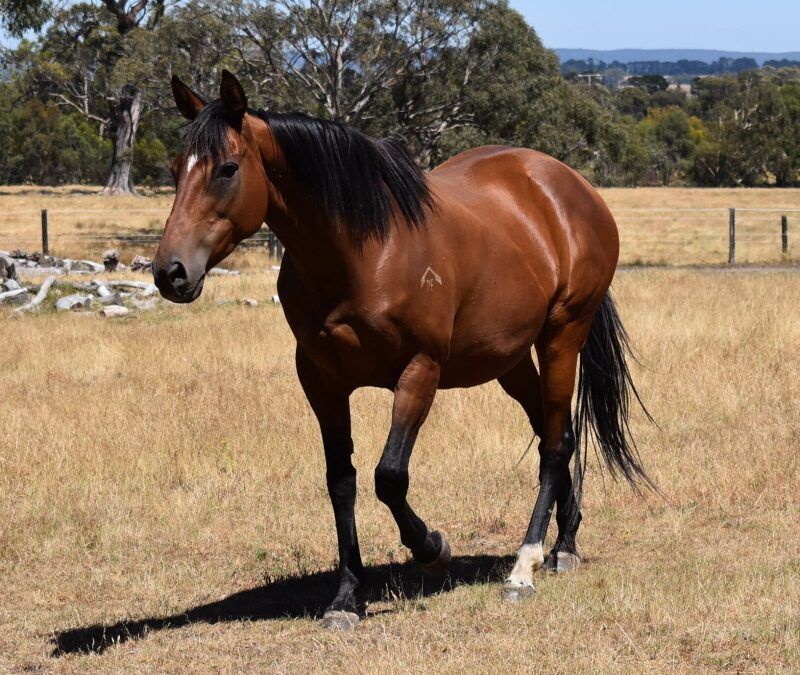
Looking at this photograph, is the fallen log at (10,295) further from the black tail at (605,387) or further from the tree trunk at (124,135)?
the tree trunk at (124,135)

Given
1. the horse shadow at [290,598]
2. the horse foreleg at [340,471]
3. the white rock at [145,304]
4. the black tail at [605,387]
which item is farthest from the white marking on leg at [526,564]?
the white rock at [145,304]

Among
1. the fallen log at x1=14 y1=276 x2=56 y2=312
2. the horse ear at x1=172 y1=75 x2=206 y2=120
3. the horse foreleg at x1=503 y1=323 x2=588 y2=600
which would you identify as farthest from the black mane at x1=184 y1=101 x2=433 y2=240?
the fallen log at x1=14 y1=276 x2=56 y2=312

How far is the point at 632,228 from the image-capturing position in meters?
37.6

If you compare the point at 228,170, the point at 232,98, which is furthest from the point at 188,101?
the point at 228,170

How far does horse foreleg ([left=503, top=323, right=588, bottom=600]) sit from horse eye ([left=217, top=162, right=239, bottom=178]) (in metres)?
2.18

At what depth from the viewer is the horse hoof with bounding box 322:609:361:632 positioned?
15.8 feet

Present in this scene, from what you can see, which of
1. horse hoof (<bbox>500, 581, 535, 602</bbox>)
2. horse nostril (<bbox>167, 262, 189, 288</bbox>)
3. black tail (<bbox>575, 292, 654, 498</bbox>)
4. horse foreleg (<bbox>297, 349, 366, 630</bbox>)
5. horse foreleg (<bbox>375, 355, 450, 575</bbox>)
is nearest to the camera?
horse nostril (<bbox>167, 262, 189, 288</bbox>)

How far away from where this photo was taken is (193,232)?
4.21 meters

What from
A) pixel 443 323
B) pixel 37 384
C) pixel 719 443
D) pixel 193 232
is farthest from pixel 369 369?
pixel 37 384

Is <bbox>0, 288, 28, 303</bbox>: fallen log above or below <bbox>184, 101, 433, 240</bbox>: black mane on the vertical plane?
below

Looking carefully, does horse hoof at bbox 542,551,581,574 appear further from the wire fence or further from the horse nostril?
the wire fence

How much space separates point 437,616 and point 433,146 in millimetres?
29536

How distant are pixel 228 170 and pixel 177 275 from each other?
487 mm

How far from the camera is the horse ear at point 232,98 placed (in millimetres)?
4281
